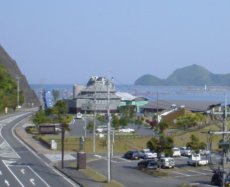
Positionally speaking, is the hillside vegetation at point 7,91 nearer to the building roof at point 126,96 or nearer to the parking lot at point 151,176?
the building roof at point 126,96

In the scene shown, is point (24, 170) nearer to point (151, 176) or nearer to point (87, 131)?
point (151, 176)

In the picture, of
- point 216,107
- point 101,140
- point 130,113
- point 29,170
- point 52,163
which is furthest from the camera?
point 130,113

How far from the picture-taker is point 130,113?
306 feet

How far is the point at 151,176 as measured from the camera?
41.9m

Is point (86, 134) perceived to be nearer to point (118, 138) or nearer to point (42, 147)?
point (118, 138)

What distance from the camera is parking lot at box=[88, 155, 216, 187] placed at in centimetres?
3859

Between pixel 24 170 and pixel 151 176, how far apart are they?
9149 mm

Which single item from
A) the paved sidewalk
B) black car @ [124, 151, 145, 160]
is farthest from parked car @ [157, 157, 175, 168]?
black car @ [124, 151, 145, 160]

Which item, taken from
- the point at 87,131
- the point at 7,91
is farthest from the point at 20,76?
the point at 87,131

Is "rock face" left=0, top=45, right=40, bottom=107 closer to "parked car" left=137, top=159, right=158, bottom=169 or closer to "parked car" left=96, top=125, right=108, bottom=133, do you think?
"parked car" left=96, top=125, right=108, bottom=133

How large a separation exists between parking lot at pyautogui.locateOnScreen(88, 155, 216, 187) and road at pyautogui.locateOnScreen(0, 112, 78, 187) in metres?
3.73

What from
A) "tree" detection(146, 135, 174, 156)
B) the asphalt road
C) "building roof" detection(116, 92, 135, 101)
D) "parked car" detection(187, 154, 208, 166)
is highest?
"building roof" detection(116, 92, 135, 101)

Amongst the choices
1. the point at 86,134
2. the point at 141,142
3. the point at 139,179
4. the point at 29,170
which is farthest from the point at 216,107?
the point at 86,134

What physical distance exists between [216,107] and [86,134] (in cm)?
4114
